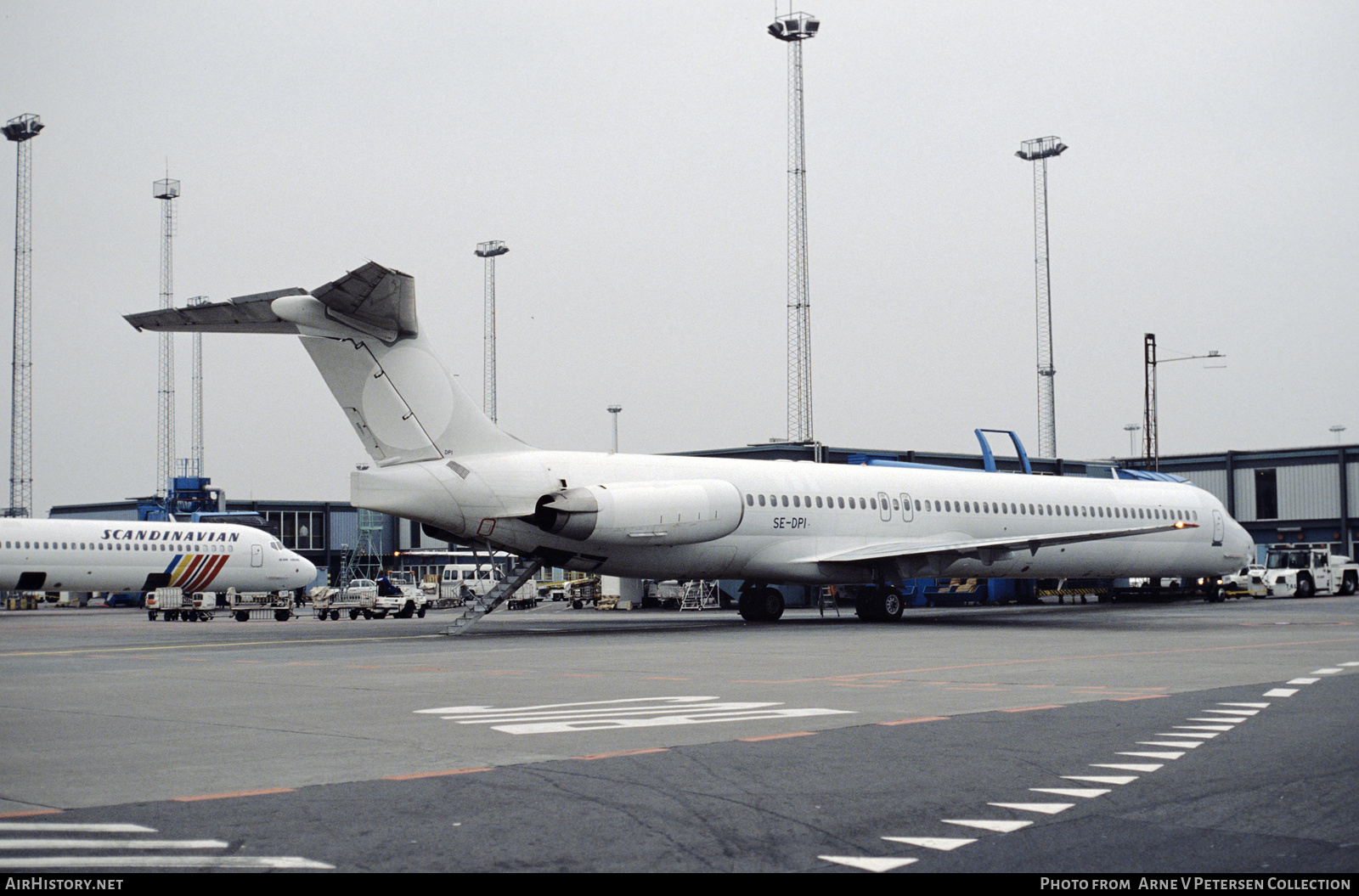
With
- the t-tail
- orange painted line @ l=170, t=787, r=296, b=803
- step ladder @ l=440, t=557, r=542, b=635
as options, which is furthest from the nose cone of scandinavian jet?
orange painted line @ l=170, t=787, r=296, b=803

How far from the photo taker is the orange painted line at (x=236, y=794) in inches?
316

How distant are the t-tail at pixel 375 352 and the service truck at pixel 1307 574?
135ft

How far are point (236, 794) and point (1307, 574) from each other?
56312 mm

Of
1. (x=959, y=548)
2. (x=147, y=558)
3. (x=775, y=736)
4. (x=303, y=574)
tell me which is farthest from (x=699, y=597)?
(x=775, y=736)

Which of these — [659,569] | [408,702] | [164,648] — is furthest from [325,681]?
[659,569]

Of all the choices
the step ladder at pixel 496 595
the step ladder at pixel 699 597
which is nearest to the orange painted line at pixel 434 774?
the step ladder at pixel 496 595

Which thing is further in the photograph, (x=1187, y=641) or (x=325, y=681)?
(x=1187, y=641)

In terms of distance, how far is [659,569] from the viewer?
30.7 meters

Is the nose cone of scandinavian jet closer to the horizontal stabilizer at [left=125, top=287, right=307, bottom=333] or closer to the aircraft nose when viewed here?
the aircraft nose

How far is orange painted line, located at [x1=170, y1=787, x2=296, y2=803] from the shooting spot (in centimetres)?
803
